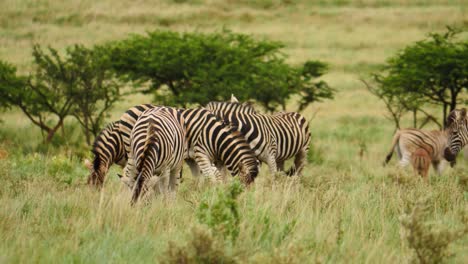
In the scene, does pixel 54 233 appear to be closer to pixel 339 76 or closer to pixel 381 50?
pixel 339 76

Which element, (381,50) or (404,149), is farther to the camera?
(381,50)

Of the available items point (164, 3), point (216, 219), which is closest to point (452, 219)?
point (216, 219)

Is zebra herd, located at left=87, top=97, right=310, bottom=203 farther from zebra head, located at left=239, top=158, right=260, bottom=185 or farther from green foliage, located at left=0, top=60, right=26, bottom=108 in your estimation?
green foliage, located at left=0, top=60, right=26, bottom=108

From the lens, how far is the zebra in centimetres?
857

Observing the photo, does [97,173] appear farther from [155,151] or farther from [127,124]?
[155,151]

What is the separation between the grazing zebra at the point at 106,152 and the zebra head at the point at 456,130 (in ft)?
22.5

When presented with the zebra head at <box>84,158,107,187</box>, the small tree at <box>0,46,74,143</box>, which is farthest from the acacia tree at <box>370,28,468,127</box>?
the zebra head at <box>84,158,107,187</box>

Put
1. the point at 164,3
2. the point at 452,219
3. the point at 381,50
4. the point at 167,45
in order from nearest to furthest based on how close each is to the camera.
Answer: the point at 452,219 → the point at 167,45 → the point at 381,50 → the point at 164,3

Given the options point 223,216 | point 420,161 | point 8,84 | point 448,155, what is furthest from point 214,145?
point 8,84

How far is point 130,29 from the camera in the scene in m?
50.8

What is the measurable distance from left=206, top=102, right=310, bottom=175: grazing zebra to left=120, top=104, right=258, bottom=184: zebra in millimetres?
1121

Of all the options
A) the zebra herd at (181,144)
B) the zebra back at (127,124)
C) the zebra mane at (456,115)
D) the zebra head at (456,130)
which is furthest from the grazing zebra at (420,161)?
the zebra back at (127,124)

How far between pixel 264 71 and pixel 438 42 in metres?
5.58

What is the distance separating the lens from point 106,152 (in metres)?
8.61
